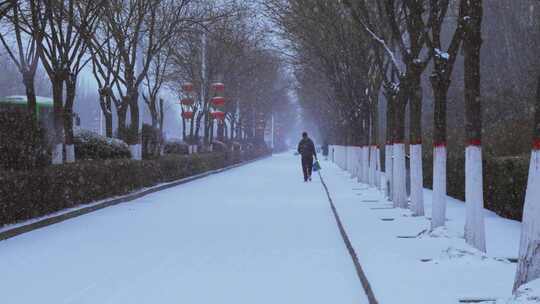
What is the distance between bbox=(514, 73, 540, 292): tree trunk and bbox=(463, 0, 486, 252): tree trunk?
9.40 ft

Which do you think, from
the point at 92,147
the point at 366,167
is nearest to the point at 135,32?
the point at 92,147

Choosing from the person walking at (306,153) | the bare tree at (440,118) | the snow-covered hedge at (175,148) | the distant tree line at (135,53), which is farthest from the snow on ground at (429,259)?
the snow-covered hedge at (175,148)

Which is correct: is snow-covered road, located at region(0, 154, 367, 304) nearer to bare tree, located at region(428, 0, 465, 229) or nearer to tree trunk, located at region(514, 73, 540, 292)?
tree trunk, located at region(514, 73, 540, 292)

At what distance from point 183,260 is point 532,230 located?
4.40 m

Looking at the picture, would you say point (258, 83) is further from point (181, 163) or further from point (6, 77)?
point (6, 77)

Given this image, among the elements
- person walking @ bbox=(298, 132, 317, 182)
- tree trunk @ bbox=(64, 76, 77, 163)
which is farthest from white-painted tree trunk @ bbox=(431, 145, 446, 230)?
person walking @ bbox=(298, 132, 317, 182)

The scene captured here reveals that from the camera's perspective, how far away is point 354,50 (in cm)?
2550

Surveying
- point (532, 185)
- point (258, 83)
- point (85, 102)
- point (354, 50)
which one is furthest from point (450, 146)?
point (85, 102)

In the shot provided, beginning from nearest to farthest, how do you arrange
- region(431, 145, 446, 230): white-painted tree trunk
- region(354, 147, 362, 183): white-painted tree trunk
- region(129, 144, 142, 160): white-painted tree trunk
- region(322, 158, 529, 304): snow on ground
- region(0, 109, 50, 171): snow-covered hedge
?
1. region(322, 158, 529, 304): snow on ground
2. region(431, 145, 446, 230): white-painted tree trunk
3. region(0, 109, 50, 171): snow-covered hedge
4. region(129, 144, 142, 160): white-painted tree trunk
5. region(354, 147, 362, 183): white-painted tree trunk

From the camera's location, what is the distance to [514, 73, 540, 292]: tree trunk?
6074 millimetres

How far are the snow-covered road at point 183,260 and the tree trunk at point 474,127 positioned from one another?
1720 millimetres

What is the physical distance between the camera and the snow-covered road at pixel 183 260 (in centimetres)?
700

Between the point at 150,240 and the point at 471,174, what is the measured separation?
15.8ft

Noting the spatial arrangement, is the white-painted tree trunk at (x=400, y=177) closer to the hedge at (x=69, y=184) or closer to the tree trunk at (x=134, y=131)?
the hedge at (x=69, y=184)
